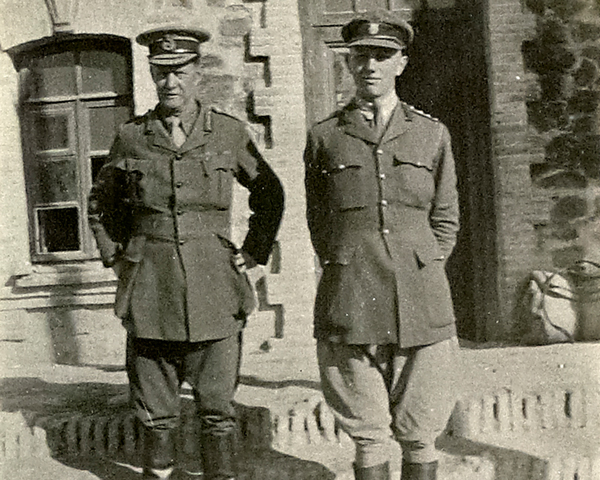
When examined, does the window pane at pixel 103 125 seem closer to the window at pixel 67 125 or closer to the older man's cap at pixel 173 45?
the window at pixel 67 125

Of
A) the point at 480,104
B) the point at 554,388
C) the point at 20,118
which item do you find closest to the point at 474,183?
the point at 480,104

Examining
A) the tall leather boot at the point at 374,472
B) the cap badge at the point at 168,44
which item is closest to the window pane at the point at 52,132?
the cap badge at the point at 168,44

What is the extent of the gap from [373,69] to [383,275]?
842mm

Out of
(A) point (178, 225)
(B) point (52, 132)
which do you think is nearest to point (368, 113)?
(A) point (178, 225)

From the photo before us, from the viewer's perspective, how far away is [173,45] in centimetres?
322

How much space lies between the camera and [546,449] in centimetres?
401

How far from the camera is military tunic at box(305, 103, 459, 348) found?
121 inches

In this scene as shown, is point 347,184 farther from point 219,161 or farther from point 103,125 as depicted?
point 103,125

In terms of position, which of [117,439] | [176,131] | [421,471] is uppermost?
[176,131]

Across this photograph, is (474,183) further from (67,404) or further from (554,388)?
(67,404)

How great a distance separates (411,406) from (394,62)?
1426 mm

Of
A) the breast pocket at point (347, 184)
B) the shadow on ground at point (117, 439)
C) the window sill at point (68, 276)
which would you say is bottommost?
the shadow on ground at point (117, 439)

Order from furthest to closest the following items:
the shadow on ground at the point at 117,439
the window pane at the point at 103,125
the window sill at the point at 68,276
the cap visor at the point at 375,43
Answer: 1. the window pane at the point at 103,125
2. the window sill at the point at 68,276
3. the shadow on ground at the point at 117,439
4. the cap visor at the point at 375,43

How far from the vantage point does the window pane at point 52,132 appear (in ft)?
20.1
